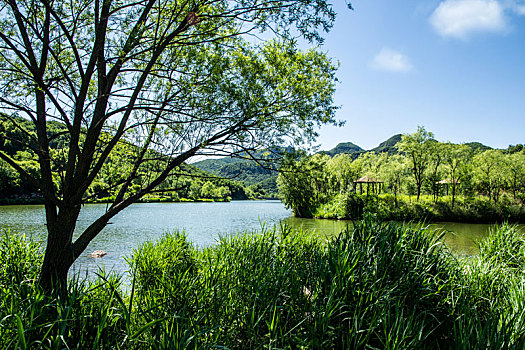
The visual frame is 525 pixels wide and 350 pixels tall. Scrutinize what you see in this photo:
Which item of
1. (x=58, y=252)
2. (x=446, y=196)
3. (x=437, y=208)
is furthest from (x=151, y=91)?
(x=446, y=196)

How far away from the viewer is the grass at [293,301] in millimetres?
2455

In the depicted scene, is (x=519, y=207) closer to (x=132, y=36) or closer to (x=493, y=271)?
(x=493, y=271)

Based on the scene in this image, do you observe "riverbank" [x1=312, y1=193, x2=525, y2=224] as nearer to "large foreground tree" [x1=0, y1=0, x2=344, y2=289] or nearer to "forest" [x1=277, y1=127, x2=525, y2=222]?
"forest" [x1=277, y1=127, x2=525, y2=222]

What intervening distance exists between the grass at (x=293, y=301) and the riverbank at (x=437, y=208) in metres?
20.4

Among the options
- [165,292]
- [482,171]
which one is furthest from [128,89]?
[482,171]

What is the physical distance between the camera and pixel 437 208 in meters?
25.8

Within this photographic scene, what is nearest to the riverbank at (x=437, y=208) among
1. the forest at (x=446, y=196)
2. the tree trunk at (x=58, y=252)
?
the forest at (x=446, y=196)

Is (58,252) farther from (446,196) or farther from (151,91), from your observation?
(446,196)

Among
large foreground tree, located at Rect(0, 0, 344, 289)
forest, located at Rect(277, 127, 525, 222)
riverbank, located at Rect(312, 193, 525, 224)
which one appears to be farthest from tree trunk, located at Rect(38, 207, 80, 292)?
riverbank, located at Rect(312, 193, 525, 224)

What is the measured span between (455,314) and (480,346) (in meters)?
1.23

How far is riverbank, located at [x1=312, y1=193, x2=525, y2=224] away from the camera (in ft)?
81.6

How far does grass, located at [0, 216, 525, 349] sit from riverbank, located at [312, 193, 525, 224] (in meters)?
20.4

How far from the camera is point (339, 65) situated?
4578mm

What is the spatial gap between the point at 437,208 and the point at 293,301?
2682 cm
